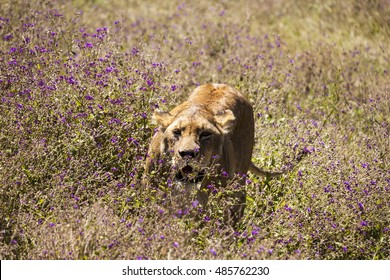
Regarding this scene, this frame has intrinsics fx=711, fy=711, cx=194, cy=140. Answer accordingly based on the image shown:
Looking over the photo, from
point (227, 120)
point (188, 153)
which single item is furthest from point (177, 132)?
point (227, 120)

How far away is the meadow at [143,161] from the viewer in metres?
4.85

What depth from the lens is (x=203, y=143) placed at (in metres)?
5.79

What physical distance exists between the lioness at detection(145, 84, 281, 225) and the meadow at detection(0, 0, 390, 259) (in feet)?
0.51

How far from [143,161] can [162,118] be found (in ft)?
1.31

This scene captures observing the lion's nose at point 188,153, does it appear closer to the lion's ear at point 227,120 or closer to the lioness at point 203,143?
the lioness at point 203,143

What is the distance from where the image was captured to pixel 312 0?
15.0 metres

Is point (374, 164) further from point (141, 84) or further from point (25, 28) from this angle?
point (25, 28)

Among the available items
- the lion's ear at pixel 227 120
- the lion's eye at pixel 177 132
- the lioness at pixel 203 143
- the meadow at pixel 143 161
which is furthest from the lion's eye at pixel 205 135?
the meadow at pixel 143 161

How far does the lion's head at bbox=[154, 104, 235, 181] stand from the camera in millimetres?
5492

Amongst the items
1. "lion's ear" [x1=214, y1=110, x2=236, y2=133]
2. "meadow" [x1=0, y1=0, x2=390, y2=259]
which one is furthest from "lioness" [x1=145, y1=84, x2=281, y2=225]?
"meadow" [x1=0, y1=0, x2=390, y2=259]

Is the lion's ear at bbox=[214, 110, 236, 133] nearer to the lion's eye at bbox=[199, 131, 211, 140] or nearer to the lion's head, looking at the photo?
the lion's head

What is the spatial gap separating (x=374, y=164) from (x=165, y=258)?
264 centimetres

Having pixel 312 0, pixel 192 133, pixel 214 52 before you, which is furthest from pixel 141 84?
pixel 312 0

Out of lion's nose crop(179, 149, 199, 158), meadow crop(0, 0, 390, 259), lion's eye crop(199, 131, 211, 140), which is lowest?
meadow crop(0, 0, 390, 259)
